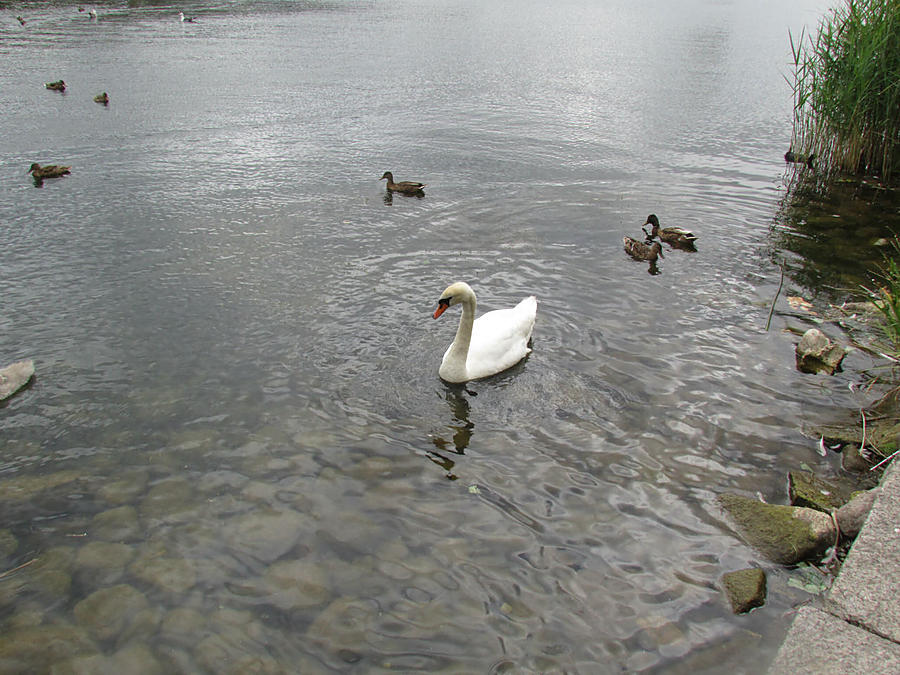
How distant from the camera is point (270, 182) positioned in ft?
51.3

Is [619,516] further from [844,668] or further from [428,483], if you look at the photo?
[844,668]

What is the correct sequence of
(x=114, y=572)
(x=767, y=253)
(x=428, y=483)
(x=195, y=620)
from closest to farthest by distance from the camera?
(x=195, y=620), (x=114, y=572), (x=428, y=483), (x=767, y=253)

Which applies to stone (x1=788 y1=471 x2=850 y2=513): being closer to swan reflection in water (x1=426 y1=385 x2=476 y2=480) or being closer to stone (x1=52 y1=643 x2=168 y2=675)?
swan reflection in water (x1=426 y1=385 x2=476 y2=480)

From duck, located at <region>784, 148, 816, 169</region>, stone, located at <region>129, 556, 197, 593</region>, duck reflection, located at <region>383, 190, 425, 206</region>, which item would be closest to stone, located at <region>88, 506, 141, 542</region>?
stone, located at <region>129, 556, 197, 593</region>

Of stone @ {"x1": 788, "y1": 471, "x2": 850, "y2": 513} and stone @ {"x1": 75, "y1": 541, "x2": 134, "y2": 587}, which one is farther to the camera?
stone @ {"x1": 788, "y1": 471, "x2": 850, "y2": 513}

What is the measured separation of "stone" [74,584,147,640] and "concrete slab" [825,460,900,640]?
5230 mm

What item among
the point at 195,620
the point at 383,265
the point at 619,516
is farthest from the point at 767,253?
the point at 195,620

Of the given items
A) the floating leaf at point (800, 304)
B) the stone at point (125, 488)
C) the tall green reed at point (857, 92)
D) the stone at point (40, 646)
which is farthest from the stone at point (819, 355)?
the stone at point (40, 646)

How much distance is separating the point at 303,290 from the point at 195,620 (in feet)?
20.0

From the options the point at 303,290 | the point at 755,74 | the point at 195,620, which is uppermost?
the point at 755,74

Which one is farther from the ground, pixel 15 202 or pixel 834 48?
pixel 834 48

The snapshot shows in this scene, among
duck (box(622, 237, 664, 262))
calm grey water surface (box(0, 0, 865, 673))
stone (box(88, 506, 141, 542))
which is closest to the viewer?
calm grey water surface (box(0, 0, 865, 673))

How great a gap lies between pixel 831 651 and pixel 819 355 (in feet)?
17.7

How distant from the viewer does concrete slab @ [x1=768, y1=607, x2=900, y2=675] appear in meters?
4.11
